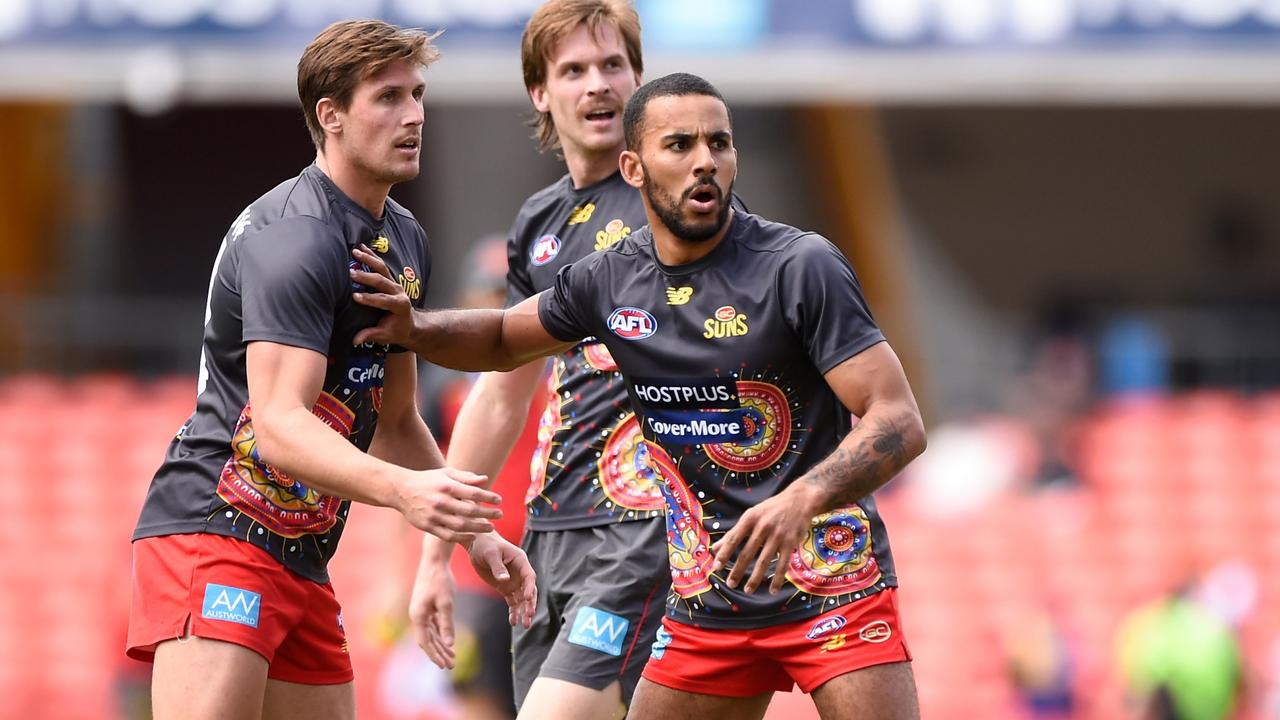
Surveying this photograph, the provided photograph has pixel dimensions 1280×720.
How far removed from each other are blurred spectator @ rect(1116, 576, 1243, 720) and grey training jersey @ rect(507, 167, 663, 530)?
18.8 ft

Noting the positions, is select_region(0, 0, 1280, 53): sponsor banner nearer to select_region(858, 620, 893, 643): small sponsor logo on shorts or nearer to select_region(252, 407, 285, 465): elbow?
select_region(252, 407, 285, 465): elbow

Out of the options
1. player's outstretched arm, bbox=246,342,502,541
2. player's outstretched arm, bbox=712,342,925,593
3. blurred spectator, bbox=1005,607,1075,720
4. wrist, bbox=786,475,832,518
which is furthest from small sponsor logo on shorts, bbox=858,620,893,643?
blurred spectator, bbox=1005,607,1075,720

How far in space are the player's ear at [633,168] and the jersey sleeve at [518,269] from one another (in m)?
0.99

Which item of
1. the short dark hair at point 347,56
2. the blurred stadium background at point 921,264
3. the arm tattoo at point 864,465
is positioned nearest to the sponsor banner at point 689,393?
the arm tattoo at point 864,465

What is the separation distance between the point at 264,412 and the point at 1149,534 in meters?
9.68

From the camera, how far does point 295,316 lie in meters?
4.43

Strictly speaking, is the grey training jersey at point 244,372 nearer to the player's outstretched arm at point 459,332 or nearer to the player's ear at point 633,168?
the player's outstretched arm at point 459,332

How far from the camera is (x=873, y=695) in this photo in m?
4.54

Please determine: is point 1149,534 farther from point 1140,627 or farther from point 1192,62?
point 1192,62

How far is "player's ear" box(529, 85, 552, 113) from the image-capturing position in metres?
5.95

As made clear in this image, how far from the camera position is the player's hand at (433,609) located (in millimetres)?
5457

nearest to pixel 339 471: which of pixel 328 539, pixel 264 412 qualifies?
pixel 264 412

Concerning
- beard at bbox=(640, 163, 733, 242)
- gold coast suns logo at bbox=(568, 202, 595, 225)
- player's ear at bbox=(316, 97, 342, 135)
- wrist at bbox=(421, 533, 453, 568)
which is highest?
player's ear at bbox=(316, 97, 342, 135)

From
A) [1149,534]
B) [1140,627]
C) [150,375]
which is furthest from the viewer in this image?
[150,375]
